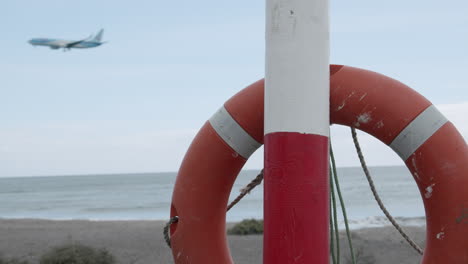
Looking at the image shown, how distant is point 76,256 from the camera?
6.97m

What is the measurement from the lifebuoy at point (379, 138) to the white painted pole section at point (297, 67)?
0.55m

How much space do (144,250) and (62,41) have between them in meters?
32.9

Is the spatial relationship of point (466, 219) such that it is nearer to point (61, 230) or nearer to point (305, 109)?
point (305, 109)

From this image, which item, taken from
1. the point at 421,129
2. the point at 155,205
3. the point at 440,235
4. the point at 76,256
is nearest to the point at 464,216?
the point at 440,235

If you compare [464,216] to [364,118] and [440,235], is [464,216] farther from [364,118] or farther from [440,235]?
[364,118]

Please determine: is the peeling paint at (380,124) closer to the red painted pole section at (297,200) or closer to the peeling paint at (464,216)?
the peeling paint at (464,216)

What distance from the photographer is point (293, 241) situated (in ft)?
5.62

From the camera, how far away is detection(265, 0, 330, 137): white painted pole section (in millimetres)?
1724

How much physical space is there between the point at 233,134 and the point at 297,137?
763 millimetres

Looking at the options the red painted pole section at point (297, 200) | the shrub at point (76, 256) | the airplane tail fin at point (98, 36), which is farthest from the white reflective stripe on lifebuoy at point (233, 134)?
the airplane tail fin at point (98, 36)

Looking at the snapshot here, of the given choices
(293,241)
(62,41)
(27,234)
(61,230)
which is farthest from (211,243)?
(62,41)

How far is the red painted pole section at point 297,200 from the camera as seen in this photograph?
1712 mm

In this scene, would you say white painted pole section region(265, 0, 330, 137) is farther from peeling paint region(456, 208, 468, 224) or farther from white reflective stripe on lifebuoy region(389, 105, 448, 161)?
peeling paint region(456, 208, 468, 224)

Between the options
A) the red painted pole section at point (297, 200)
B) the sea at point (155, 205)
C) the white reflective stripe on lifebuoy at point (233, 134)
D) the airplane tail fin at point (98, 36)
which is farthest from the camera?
the airplane tail fin at point (98, 36)
